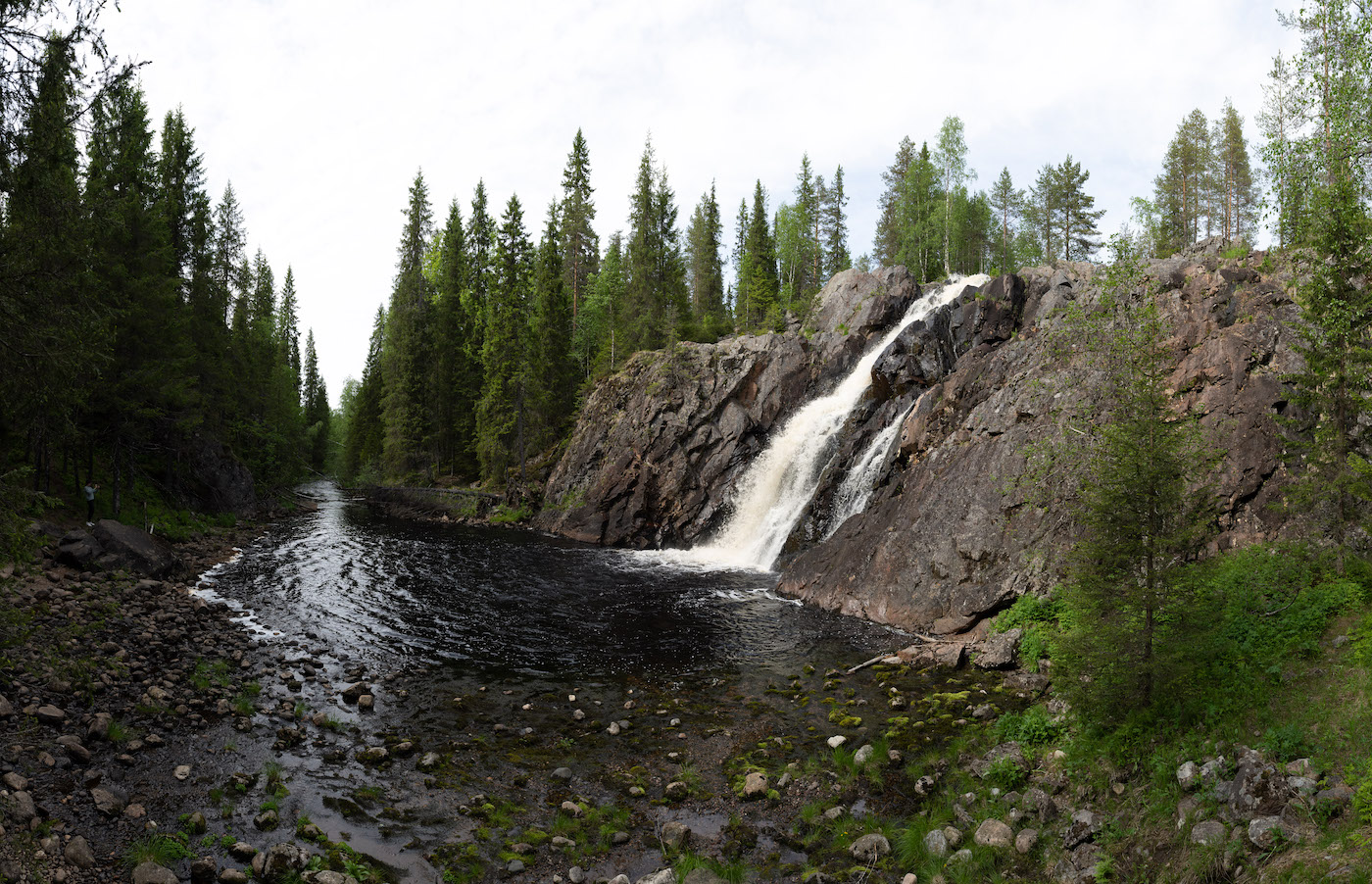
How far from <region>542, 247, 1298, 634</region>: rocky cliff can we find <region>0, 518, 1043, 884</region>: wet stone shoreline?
5334mm

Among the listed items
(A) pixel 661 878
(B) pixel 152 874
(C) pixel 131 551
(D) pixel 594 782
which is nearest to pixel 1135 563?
(A) pixel 661 878

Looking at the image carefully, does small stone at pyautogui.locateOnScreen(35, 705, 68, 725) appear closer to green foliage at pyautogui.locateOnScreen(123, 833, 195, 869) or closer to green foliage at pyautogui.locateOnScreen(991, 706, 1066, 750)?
green foliage at pyautogui.locateOnScreen(123, 833, 195, 869)

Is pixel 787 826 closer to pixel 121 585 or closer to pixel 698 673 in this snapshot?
pixel 698 673

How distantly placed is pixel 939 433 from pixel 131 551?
2726cm

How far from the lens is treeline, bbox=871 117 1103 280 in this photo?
55688 mm

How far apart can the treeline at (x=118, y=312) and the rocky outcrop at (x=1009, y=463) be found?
19.0 metres

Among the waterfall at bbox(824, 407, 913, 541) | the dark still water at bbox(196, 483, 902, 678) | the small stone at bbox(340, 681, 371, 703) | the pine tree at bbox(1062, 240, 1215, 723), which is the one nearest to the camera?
the pine tree at bbox(1062, 240, 1215, 723)

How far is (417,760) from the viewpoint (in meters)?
10.4

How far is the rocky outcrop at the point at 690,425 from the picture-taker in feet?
119

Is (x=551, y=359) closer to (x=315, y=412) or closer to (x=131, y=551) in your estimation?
(x=131, y=551)

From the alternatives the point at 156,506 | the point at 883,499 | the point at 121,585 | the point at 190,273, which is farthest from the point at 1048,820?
the point at 190,273

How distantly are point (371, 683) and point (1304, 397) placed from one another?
18835 millimetres

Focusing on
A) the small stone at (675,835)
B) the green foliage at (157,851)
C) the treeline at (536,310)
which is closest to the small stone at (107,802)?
the green foliage at (157,851)

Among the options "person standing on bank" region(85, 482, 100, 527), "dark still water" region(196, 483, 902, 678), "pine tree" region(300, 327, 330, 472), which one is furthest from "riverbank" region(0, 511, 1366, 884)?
"pine tree" region(300, 327, 330, 472)
